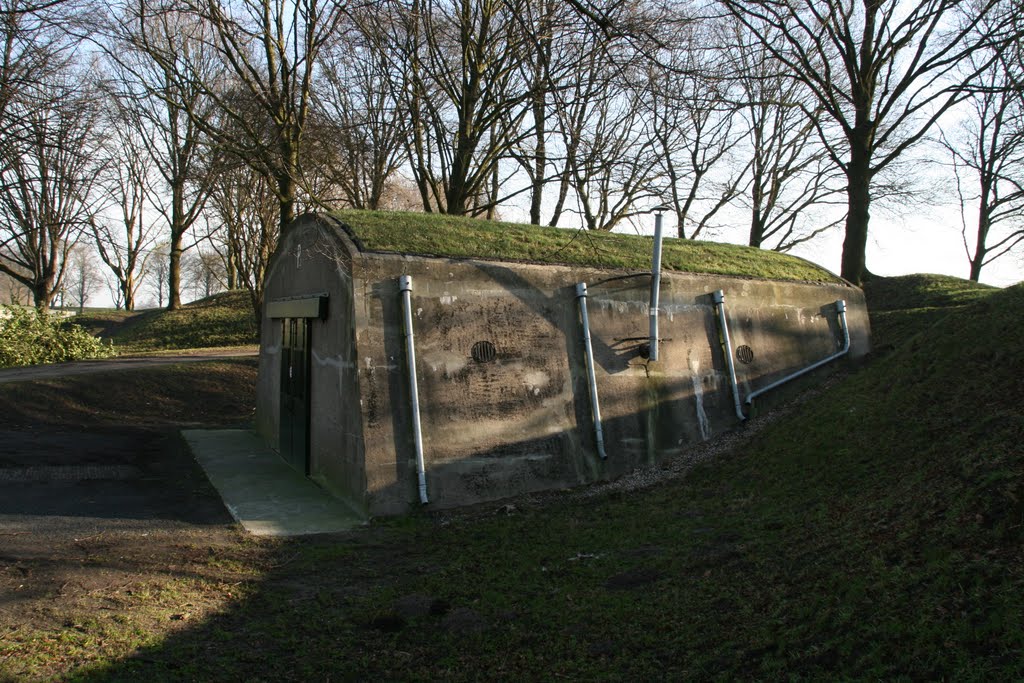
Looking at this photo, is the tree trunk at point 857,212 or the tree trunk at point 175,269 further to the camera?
the tree trunk at point 175,269

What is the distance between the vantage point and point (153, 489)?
31.4 feet

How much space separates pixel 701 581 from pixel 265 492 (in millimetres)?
6022

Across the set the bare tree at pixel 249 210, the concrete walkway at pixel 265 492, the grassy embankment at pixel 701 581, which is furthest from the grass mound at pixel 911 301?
the bare tree at pixel 249 210

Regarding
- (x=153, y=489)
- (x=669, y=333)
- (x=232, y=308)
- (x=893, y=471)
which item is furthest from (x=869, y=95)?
(x=232, y=308)

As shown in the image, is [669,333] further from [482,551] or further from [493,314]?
[482,551]

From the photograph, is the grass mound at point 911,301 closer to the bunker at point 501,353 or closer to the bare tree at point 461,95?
the bunker at point 501,353

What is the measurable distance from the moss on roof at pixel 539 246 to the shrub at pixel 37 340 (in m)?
15.4

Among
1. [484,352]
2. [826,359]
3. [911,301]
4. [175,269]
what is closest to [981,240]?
[911,301]

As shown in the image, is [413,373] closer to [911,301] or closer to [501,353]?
[501,353]

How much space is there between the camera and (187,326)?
35.4 meters

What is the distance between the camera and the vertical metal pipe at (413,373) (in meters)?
8.84

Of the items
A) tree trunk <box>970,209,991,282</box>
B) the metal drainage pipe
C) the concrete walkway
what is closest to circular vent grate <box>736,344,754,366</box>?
the metal drainage pipe

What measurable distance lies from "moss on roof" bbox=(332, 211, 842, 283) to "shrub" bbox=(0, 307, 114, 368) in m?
15.4

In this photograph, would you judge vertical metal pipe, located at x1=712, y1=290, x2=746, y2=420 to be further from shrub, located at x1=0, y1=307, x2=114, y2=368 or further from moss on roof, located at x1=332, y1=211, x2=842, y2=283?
shrub, located at x1=0, y1=307, x2=114, y2=368
